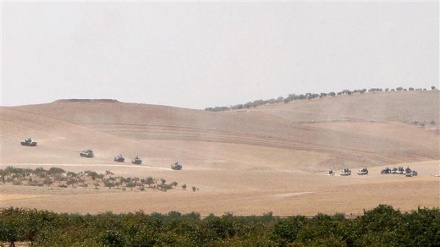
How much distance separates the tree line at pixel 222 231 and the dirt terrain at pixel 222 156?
20374 mm

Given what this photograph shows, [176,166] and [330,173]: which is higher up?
[176,166]

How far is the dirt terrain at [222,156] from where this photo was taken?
3115 inches

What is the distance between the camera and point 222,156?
133750 mm

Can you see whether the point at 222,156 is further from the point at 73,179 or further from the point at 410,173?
the point at 73,179

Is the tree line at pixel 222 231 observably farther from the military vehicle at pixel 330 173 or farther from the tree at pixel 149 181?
the military vehicle at pixel 330 173

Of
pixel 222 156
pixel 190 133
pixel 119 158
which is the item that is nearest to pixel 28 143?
pixel 119 158

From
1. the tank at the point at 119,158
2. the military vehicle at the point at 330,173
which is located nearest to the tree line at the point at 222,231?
the military vehicle at the point at 330,173

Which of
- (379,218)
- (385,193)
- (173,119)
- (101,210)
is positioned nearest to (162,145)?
(173,119)

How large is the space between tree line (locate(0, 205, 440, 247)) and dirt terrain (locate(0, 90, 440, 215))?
20374 millimetres

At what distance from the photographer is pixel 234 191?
94375 millimetres

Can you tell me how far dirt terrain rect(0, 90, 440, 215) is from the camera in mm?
79125

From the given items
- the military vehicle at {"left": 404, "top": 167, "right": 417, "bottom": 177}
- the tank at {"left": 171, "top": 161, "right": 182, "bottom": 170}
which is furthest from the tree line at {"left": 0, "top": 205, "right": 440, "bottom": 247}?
the tank at {"left": 171, "top": 161, "right": 182, "bottom": 170}

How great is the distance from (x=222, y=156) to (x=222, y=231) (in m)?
86.4

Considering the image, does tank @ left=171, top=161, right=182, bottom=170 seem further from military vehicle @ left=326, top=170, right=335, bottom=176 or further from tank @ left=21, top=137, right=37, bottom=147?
tank @ left=21, top=137, right=37, bottom=147
